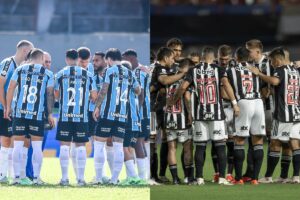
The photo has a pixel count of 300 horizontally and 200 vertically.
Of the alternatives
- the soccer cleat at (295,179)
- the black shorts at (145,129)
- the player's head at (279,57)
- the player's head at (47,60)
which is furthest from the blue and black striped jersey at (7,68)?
the soccer cleat at (295,179)

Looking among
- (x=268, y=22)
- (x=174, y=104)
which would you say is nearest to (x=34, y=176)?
(x=174, y=104)

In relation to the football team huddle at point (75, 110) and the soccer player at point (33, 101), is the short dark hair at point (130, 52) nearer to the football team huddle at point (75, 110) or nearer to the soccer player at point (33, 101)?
the football team huddle at point (75, 110)

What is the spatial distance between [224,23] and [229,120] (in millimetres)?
15705

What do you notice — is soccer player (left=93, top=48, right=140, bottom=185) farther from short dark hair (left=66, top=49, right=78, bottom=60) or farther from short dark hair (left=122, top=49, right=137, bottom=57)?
short dark hair (left=66, top=49, right=78, bottom=60)

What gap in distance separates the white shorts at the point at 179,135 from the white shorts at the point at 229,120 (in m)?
0.48

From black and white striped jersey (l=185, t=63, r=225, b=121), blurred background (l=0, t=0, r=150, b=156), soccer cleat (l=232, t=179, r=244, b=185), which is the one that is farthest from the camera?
soccer cleat (l=232, t=179, r=244, b=185)

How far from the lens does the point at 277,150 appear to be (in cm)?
1137

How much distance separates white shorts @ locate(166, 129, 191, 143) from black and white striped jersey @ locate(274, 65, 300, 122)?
38.7 inches

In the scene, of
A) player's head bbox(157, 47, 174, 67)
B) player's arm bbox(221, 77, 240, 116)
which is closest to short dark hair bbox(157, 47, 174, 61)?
player's head bbox(157, 47, 174, 67)

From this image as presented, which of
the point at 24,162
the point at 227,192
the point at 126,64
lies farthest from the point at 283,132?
the point at 24,162

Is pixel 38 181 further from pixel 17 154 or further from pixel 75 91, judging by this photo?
pixel 75 91

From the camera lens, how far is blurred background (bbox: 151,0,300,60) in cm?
2677

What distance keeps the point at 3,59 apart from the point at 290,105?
340 cm

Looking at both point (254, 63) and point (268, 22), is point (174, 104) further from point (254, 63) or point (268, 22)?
point (268, 22)
